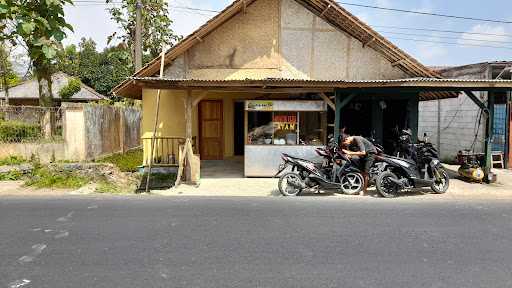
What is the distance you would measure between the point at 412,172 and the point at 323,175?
2.02m

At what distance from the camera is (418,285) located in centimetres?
431

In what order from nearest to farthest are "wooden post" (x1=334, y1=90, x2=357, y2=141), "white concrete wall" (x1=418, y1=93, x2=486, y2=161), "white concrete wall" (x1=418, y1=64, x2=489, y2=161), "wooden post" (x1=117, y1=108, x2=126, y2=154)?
"wooden post" (x1=334, y1=90, x2=357, y2=141) → "white concrete wall" (x1=418, y1=64, x2=489, y2=161) → "white concrete wall" (x1=418, y1=93, x2=486, y2=161) → "wooden post" (x1=117, y1=108, x2=126, y2=154)

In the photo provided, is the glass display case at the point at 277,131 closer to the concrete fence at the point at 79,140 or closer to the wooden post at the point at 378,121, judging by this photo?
the wooden post at the point at 378,121

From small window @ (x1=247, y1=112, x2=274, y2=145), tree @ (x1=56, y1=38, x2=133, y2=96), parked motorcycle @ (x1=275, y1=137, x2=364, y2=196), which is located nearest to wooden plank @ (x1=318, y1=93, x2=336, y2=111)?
small window @ (x1=247, y1=112, x2=274, y2=145)

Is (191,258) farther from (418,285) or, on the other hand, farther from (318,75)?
(318,75)

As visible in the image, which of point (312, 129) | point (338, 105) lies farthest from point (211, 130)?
point (338, 105)

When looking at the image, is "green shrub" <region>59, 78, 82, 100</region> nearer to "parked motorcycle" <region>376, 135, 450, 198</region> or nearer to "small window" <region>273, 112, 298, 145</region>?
"small window" <region>273, 112, 298, 145</region>

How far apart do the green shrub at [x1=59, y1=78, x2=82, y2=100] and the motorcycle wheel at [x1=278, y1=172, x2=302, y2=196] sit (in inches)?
1013

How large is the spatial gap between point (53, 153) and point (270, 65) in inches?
298

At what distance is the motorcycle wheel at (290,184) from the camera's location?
955 centimetres

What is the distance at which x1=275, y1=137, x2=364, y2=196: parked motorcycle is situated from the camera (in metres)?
9.58

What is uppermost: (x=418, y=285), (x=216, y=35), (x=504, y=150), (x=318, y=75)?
(x=216, y=35)

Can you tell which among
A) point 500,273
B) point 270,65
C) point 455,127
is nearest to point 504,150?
point 455,127

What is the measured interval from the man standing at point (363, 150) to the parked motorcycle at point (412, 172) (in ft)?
0.71
